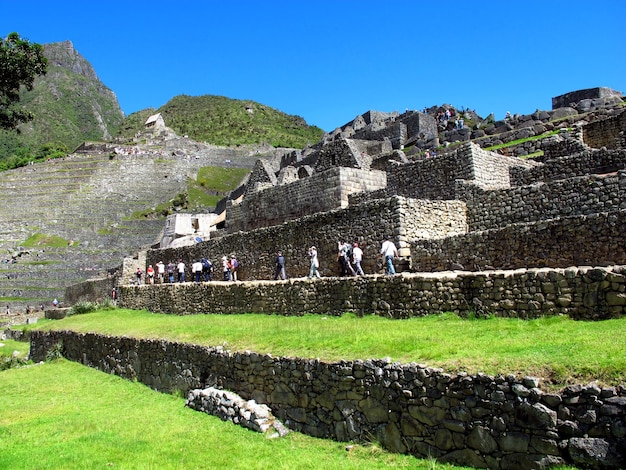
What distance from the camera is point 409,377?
6.79 m

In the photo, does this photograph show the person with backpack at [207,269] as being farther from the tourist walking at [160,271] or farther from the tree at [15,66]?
the tree at [15,66]

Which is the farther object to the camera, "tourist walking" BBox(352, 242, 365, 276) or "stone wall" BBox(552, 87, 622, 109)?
"stone wall" BBox(552, 87, 622, 109)

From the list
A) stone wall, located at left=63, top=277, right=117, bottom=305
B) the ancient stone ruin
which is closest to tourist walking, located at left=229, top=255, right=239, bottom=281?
the ancient stone ruin

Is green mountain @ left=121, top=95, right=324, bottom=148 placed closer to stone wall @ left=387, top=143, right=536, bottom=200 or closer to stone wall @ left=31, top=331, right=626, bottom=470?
stone wall @ left=387, top=143, right=536, bottom=200

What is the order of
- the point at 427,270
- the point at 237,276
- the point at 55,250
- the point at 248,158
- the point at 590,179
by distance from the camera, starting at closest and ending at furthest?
the point at 590,179 < the point at 427,270 < the point at 237,276 < the point at 55,250 < the point at 248,158

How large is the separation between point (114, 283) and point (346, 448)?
26.9 meters

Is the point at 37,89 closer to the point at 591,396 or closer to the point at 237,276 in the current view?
the point at 237,276

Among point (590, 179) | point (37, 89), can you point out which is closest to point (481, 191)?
point (590, 179)

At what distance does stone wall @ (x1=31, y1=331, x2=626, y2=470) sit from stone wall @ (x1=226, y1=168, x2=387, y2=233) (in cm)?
854

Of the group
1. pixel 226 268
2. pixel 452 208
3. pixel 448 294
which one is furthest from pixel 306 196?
pixel 448 294

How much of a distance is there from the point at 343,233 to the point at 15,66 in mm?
10530

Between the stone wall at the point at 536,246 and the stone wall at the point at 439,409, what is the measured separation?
471 centimetres

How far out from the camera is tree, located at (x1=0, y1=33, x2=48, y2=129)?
15.3 m

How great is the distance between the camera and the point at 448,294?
9.69 meters
